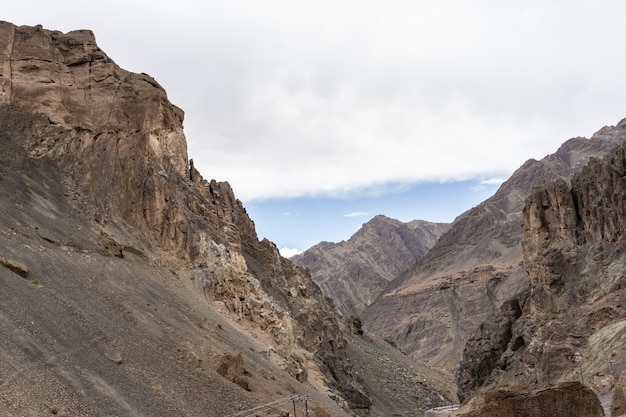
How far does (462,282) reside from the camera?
456ft

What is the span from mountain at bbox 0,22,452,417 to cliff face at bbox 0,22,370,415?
4.3 inches

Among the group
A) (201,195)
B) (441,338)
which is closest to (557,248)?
(201,195)

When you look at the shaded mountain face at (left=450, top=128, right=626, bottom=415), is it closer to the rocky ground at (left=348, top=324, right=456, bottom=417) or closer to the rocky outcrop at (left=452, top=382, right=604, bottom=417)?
the rocky ground at (left=348, top=324, right=456, bottom=417)

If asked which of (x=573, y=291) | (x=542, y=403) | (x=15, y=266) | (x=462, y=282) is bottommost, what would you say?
(x=542, y=403)

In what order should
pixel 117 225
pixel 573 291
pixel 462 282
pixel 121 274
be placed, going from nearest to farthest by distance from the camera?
pixel 121 274
pixel 117 225
pixel 573 291
pixel 462 282

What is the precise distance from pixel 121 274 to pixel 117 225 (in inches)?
316

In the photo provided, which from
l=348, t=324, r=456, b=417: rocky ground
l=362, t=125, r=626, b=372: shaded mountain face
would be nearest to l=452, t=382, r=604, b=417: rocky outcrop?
l=348, t=324, r=456, b=417: rocky ground

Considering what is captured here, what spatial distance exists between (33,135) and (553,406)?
3702cm

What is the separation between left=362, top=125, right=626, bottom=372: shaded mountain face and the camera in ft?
397

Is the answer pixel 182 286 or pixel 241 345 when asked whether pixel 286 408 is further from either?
pixel 182 286

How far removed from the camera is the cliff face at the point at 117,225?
24.5 meters

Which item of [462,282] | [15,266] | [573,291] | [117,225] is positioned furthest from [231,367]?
[462,282]

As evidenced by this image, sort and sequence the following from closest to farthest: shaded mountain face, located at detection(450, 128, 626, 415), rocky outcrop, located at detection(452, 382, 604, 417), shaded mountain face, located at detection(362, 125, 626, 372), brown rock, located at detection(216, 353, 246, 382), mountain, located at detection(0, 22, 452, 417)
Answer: rocky outcrop, located at detection(452, 382, 604, 417), mountain, located at detection(0, 22, 452, 417), brown rock, located at detection(216, 353, 246, 382), shaded mountain face, located at detection(450, 128, 626, 415), shaded mountain face, located at detection(362, 125, 626, 372)

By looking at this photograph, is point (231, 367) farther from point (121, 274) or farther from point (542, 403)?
point (542, 403)
